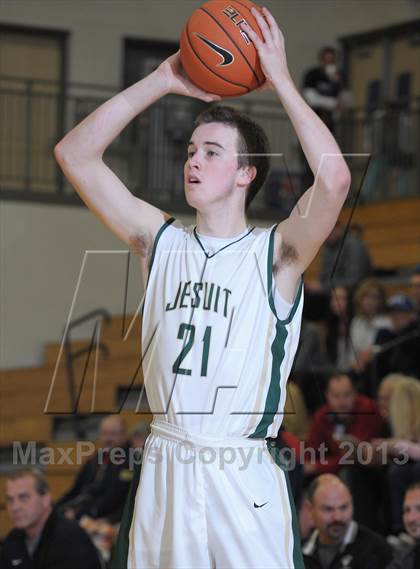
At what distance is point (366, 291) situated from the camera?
8.55 meters

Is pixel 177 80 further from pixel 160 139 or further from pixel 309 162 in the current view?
pixel 160 139

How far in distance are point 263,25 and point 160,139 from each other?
6.54 metres

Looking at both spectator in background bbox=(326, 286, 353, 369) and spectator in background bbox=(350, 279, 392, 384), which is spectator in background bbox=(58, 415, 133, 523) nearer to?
spectator in background bbox=(326, 286, 353, 369)

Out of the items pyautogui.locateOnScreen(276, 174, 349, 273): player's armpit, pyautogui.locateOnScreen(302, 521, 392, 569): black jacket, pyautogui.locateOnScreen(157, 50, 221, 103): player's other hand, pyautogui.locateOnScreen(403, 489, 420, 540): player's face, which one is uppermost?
pyautogui.locateOnScreen(157, 50, 221, 103): player's other hand

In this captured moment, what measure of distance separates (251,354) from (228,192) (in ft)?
1.69

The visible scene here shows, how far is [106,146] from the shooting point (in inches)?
153

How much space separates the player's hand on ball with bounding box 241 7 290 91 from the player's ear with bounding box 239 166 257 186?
26cm

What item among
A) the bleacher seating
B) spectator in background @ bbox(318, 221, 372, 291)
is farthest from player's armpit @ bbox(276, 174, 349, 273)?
spectator in background @ bbox(318, 221, 372, 291)

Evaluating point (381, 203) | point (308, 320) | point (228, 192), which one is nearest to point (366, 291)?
point (308, 320)

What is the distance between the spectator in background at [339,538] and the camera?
5.56 metres

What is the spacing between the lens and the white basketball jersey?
3.69m

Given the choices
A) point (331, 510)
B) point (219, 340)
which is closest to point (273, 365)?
point (219, 340)

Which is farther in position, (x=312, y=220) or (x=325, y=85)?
(x=325, y=85)

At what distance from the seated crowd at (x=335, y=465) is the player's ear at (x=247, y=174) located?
32.3 inches
